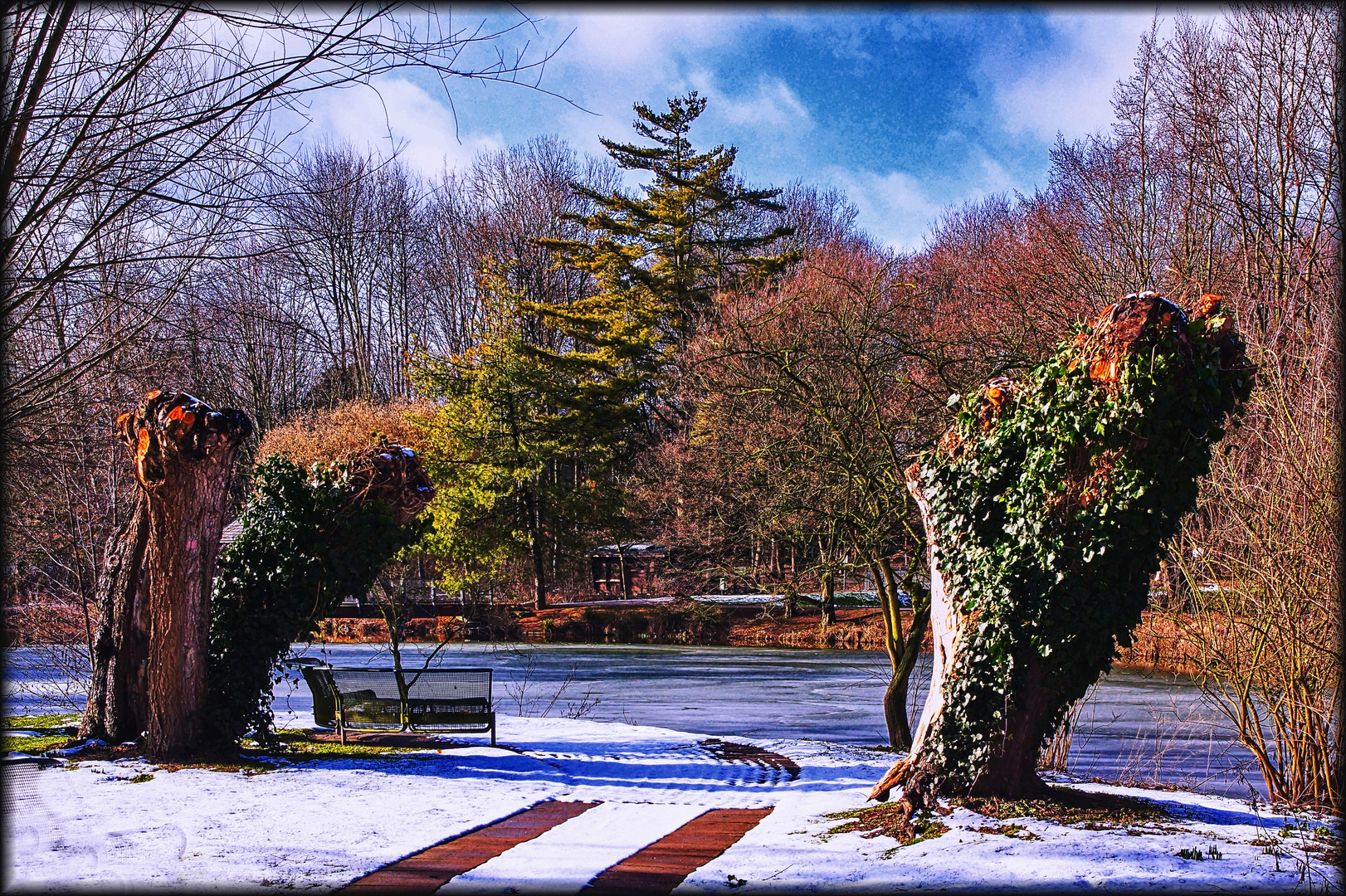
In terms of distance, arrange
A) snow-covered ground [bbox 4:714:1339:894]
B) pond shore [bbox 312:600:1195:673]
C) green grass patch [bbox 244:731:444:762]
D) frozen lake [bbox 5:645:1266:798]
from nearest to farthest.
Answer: snow-covered ground [bbox 4:714:1339:894], green grass patch [bbox 244:731:444:762], frozen lake [bbox 5:645:1266:798], pond shore [bbox 312:600:1195:673]

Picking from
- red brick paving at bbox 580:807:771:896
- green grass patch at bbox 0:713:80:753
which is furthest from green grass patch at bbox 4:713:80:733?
red brick paving at bbox 580:807:771:896

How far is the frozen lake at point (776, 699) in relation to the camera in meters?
13.0

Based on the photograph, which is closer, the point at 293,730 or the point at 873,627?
the point at 293,730

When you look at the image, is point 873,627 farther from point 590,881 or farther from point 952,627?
point 590,881

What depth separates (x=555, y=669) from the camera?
2573 centimetres

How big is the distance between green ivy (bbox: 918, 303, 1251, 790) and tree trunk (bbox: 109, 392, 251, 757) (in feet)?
21.2

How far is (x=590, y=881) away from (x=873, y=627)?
25.0 meters

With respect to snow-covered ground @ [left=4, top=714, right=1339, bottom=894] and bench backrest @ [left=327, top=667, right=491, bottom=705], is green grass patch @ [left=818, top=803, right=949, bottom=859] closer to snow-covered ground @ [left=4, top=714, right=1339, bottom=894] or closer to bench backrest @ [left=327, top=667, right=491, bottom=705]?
snow-covered ground @ [left=4, top=714, right=1339, bottom=894]

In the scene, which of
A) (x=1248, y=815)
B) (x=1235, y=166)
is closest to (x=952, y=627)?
(x=1248, y=815)

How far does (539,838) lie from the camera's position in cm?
732

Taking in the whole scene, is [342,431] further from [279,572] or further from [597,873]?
[597,873]

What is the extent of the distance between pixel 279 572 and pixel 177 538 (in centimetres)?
131

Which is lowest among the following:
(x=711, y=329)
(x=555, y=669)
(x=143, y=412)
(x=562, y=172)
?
(x=555, y=669)

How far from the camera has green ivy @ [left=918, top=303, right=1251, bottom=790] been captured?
269 inches
